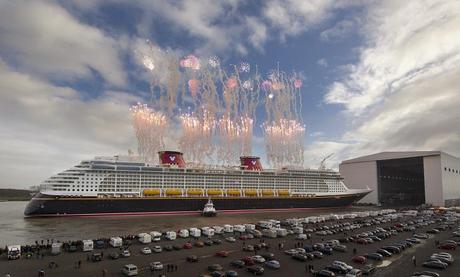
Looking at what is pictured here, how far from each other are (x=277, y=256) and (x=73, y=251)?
2196cm

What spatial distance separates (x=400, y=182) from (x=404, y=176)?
5.36 meters

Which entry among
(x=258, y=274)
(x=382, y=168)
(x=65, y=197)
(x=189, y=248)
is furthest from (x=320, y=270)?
(x=382, y=168)

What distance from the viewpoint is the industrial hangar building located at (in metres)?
112

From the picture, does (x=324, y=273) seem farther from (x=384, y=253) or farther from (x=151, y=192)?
(x=151, y=192)

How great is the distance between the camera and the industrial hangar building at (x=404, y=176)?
11162cm

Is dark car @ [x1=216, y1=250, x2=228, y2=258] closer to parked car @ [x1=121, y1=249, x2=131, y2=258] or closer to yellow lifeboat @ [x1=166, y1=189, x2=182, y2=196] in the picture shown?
parked car @ [x1=121, y1=249, x2=131, y2=258]

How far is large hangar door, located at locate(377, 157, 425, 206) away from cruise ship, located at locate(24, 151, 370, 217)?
14655mm

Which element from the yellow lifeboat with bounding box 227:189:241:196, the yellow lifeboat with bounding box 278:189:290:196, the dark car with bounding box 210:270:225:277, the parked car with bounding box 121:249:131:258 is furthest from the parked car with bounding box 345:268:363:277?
the yellow lifeboat with bounding box 278:189:290:196

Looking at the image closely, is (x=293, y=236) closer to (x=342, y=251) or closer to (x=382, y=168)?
(x=342, y=251)

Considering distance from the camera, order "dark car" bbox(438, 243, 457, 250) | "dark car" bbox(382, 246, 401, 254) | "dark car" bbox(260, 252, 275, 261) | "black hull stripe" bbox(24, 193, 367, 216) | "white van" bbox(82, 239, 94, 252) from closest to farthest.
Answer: "dark car" bbox(260, 252, 275, 261) < "white van" bbox(82, 239, 94, 252) < "dark car" bbox(382, 246, 401, 254) < "dark car" bbox(438, 243, 457, 250) < "black hull stripe" bbox(24, 193, 367, 216)

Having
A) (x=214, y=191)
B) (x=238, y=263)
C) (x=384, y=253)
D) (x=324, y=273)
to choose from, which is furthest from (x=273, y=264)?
(x=214, y=191)

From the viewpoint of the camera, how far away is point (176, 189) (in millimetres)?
91500

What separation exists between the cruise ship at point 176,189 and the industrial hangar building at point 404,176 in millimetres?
11995

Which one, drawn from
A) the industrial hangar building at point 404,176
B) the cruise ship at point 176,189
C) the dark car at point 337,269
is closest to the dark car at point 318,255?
the dark car at point 337,269
